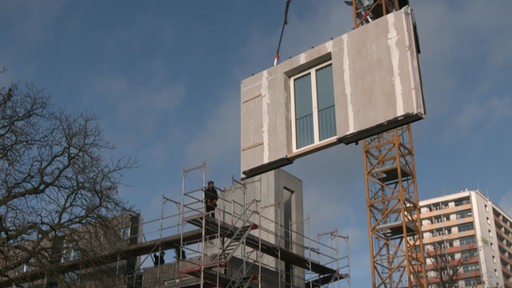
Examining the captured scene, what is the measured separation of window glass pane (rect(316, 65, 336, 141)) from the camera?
33.0 ft

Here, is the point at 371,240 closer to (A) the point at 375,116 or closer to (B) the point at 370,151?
(B) the point at 370,151

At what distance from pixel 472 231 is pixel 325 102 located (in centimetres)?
11133

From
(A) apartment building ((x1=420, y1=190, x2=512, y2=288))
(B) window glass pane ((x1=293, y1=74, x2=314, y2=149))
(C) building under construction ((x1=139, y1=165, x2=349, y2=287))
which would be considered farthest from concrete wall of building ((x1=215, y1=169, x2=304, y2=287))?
(A) apartment building ((x1=420, y1=190, x2=512, y2=288))

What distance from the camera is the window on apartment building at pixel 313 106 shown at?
10.1 m

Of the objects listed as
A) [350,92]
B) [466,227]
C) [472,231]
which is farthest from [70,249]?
[466,227]

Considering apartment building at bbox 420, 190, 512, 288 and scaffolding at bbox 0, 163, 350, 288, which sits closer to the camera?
scaffolding at bbox 0, 163, 350, 288

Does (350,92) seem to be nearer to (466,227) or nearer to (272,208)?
(272,208)

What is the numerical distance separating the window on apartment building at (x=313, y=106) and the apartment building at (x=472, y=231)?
104276mm

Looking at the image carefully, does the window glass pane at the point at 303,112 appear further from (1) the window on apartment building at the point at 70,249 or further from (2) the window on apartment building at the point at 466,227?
(2) the window on apartment building at the point at 466,227

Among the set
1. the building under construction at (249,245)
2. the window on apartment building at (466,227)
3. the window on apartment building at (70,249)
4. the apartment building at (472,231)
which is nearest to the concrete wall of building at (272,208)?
the building under construction at (249,245)

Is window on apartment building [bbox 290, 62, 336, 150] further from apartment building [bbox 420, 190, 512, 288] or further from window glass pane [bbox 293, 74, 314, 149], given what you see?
apartment building [bbox 420, 190, 512, 288]

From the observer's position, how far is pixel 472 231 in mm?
114688

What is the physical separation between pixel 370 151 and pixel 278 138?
34.0m

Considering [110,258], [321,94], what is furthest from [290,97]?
[110,258]
